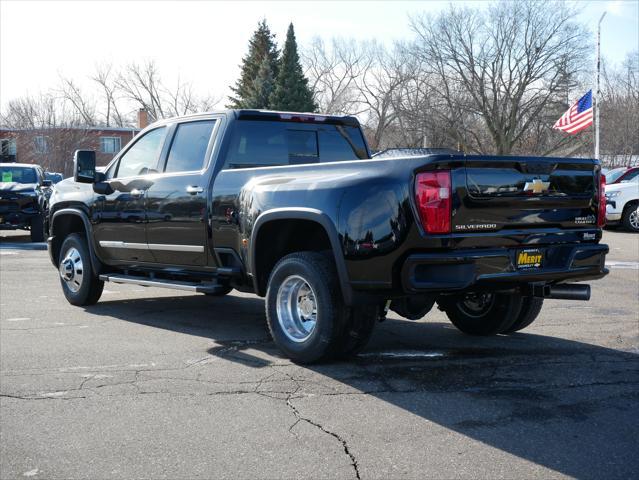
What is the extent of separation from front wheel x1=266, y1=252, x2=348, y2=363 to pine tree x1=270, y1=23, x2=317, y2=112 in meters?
45.6

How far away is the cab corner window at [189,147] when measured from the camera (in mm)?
7086

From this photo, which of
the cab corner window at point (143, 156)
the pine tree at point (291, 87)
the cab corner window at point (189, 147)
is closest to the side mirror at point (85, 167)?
the cab corner window at point (143, 156)

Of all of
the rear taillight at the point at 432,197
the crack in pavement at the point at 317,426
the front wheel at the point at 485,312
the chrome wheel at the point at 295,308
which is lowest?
the crack in pavement at the point at 317,426

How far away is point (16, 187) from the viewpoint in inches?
672

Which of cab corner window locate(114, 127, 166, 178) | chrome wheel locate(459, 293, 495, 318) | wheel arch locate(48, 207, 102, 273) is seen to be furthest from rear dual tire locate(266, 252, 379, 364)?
wheel arch locate(48, 207, 102, 273)

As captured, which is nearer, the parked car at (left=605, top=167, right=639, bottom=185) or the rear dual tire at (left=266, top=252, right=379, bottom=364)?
the rear dual tire at (left=266, top=252, right=379, bottom=364)

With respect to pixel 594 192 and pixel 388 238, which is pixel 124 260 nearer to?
pixel 388 238

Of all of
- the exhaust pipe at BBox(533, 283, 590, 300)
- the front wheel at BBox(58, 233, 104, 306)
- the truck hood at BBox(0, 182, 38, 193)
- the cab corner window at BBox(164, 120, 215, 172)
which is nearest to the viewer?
the exhaust pipe at BBox(533, 283, 590, 300)

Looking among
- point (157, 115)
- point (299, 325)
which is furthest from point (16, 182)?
point (157, 115)

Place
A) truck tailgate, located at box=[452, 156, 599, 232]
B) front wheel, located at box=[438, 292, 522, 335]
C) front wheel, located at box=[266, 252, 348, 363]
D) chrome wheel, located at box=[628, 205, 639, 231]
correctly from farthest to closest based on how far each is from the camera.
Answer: chrome wheel, located at box=[628, 205, 639, 231], front wheel, located at box=[438, 292, 522, 335], front wheel, located at box=[266, 252, 348, 363], truck tailgate, located at box=[452, 156, 599, 232]

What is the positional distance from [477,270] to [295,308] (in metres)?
1.48

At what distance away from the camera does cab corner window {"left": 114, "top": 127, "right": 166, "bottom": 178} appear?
25.1 ft

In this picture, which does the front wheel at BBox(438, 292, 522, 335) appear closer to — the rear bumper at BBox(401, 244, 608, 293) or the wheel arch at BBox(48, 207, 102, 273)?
the rear bumper at BBox(401, 244, 608, 293)

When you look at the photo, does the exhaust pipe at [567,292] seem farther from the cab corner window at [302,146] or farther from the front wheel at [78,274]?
the front wheel at [78,274]
